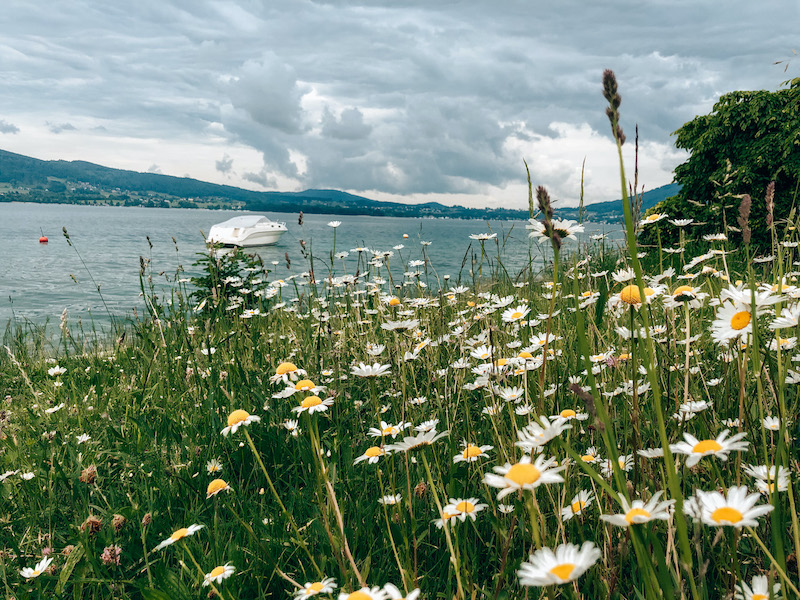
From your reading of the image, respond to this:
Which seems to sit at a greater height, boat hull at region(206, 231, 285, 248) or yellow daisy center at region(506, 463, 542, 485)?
boat hull at region(206, 231, 285, 248)

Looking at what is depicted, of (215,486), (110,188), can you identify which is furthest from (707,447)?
(110,188)

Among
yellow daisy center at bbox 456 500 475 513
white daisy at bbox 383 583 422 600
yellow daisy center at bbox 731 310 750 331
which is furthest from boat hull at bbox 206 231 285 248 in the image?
white daisy at bbox 383 583 422 600

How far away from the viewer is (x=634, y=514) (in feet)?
2.33

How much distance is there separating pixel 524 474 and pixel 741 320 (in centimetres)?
66

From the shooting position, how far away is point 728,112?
8.69 m

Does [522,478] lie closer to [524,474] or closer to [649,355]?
[524,474]

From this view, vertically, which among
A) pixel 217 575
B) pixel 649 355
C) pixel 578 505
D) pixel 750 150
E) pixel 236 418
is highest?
pixel 750 150

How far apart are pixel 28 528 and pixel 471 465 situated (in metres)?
1.60

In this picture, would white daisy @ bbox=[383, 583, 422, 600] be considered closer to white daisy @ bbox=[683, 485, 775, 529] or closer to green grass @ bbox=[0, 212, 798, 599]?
green grass @ bbox=[0, 212, 798, 599]

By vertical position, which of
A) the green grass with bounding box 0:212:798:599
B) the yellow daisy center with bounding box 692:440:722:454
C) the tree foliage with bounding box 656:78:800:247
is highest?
the tree foliage with bounding box 656:78:800:247

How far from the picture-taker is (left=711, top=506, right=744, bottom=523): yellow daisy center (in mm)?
681

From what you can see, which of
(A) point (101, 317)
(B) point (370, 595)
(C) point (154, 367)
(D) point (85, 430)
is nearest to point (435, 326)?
(C) point (154, 367)

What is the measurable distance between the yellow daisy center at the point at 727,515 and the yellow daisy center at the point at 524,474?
245 millimetres

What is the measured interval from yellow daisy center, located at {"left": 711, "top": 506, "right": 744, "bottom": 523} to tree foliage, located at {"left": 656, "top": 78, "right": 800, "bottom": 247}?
858 centimetres
